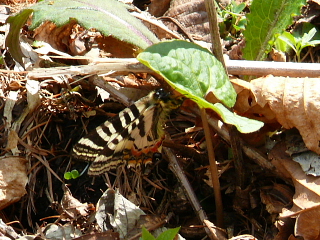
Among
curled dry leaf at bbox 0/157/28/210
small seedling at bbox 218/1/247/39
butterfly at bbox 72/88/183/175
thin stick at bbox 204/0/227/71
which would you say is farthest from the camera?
small seedling at bbox 218/1/247/39

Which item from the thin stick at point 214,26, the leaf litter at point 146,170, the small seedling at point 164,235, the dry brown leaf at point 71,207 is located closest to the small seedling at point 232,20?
the leaf litter at point 146,170

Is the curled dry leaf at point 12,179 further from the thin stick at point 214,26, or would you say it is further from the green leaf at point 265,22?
the green leaf at point 265,22

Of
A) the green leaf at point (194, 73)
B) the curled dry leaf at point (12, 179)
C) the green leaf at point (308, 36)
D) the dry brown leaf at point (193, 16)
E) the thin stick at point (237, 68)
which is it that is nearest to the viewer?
the green leaf at point (194, 73)

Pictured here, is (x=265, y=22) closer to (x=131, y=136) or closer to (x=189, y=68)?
(x=189, y=68)

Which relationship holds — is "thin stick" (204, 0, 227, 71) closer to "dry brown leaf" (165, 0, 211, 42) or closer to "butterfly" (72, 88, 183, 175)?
"butterfly" (72, 88, 183, 175)

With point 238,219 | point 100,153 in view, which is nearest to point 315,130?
point 238,219

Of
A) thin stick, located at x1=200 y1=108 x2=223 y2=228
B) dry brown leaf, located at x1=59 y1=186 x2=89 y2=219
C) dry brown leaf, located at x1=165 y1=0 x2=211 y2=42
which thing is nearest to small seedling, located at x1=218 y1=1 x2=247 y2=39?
dry brown leaf, located at x1=165 y1=0 x2=211 y2=42
